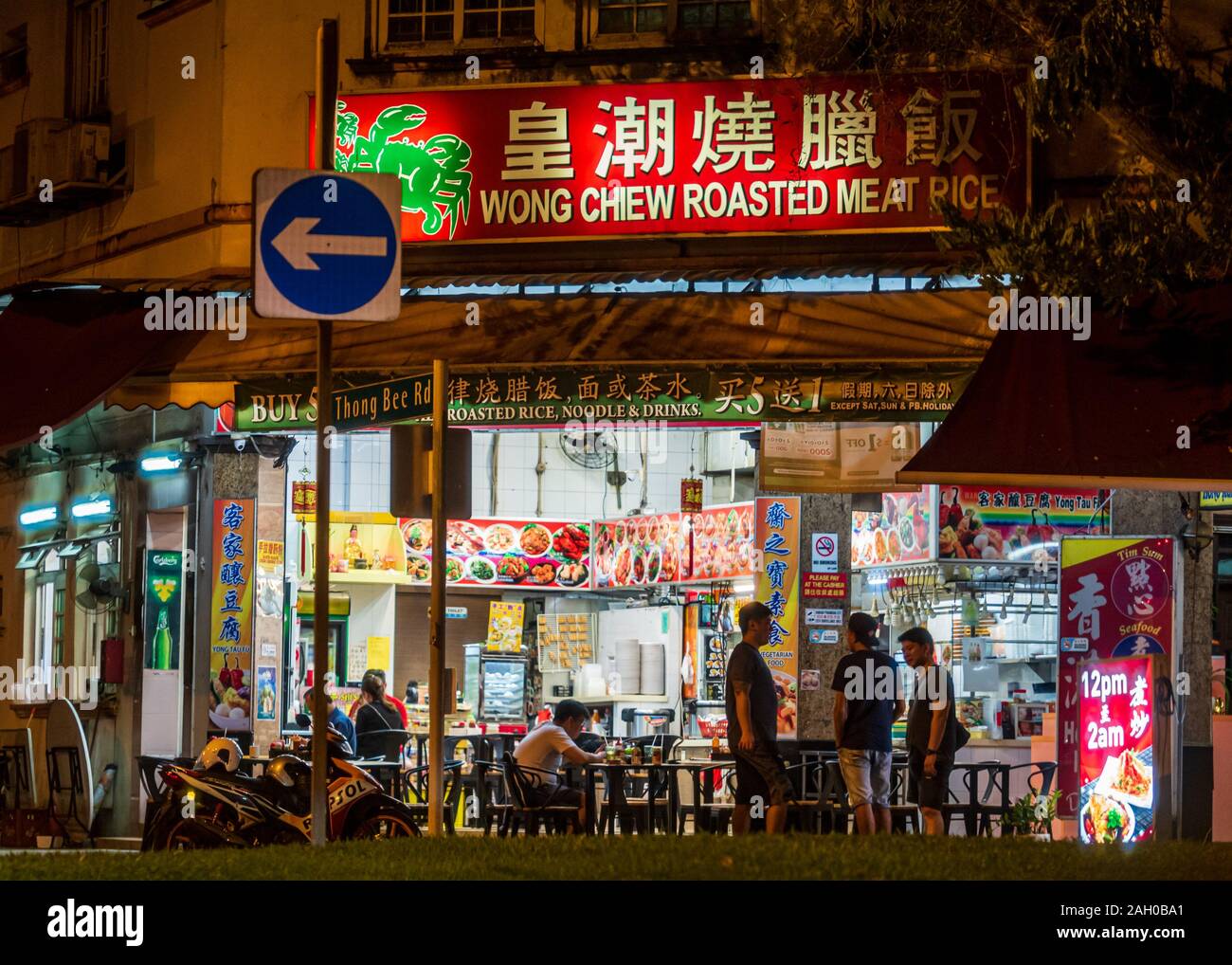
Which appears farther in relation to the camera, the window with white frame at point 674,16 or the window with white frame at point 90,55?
the window with white frame at point 90,55

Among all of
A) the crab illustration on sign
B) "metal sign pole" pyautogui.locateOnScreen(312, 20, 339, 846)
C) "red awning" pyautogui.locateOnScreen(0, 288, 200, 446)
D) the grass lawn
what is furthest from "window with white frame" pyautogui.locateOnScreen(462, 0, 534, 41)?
the grass lawn

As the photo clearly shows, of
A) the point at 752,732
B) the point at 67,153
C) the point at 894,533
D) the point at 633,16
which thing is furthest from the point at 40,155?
the point at 894,533

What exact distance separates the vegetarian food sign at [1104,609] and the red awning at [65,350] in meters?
7.05

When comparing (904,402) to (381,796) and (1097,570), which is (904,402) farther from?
(381,796)

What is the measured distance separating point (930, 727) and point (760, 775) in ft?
5.67

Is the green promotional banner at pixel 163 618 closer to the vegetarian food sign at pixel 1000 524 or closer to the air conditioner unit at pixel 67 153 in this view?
the air conditioner unit at pixel 67 153

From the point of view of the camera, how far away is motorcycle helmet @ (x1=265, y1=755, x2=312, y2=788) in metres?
12.3

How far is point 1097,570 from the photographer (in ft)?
49.9

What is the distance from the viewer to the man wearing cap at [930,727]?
46.3 ft

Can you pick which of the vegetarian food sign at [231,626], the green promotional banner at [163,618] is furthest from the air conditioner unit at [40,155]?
the green promotional banner at [163,618]

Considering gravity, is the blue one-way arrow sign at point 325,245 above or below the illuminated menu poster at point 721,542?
above

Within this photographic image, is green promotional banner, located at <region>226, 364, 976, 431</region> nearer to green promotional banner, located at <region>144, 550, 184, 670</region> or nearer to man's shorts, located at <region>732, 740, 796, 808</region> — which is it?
man's shorts, located at <region>732, 740, 796, 808</region>

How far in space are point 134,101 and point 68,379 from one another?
389 centimetres
